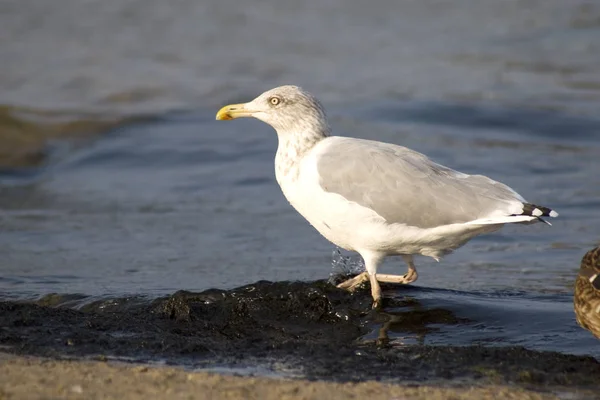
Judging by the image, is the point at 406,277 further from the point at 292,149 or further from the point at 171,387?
the point at 171,387

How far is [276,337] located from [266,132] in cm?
793

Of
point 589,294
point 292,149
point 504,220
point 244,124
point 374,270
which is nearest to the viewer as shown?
point 589,294

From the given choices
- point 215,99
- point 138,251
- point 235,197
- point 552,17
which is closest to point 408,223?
point 138,251

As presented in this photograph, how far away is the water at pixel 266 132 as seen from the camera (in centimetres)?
912

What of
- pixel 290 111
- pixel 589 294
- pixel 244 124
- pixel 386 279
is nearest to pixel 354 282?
pixel 386 279

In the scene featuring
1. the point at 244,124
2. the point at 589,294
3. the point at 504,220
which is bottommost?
the point at 589,294

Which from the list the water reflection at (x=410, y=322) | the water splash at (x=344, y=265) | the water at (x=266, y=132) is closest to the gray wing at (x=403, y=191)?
the water reflection at (x=410, y=322)

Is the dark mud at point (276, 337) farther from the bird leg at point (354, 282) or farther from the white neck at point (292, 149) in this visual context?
the white neck at point (292, 149)

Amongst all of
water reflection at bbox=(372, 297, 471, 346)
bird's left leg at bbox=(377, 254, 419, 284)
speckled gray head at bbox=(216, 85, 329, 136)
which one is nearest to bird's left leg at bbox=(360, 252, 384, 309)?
water reflection at bbox=(372, 297, 471, 346)

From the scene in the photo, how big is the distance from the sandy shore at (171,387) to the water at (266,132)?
1490 mm

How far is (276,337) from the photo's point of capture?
7086 millimetres

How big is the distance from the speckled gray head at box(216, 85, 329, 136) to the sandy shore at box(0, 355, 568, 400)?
2608 millimetres

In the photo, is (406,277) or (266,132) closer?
(406,277)

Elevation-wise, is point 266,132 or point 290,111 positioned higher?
point 290,111
